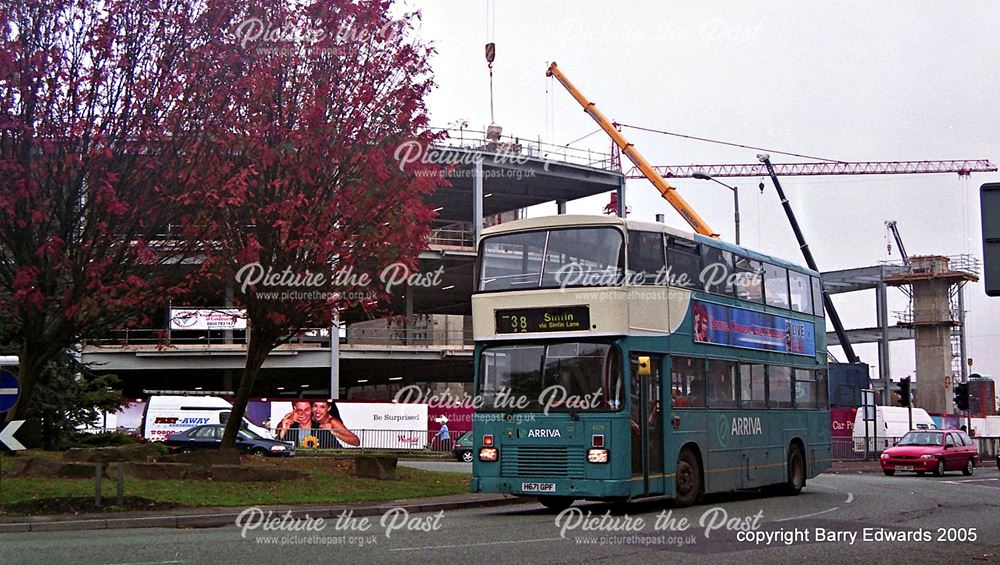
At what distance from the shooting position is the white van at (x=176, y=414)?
4672cm

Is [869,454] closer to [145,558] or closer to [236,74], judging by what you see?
[236,74]

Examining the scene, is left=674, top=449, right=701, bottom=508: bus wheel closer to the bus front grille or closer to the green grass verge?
the bus front grille

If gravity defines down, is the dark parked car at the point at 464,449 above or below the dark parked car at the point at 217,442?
below

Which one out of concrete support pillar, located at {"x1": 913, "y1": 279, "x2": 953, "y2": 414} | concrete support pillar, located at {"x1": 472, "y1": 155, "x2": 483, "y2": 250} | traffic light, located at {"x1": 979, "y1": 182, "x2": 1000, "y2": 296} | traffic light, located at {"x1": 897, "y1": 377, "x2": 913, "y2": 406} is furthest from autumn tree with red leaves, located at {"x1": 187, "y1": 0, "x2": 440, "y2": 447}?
concrete support pillar, located at {"x1": 913, "y1": 279, "x2": 953, "y2": 414}

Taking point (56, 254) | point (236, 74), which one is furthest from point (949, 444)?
point (56, 254)

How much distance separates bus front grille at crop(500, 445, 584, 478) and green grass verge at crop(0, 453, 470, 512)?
3.13m

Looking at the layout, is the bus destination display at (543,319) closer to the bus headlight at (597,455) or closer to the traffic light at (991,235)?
the bus headlight at (597,455)

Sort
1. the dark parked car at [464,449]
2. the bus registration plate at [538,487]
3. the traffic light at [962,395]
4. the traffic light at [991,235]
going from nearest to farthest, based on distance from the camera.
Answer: the traffic light at [991,235] < the bus registration plate at [538,487] < the traffic light at [962,395] < the dark parked car at [464,449]

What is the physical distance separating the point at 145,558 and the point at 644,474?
876 centimetres

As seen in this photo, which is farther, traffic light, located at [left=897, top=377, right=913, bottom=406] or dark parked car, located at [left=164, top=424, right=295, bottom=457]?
traffic light, located at [left=897, top=377, right=913, bottom=406]

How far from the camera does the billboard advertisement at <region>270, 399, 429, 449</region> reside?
158 feet

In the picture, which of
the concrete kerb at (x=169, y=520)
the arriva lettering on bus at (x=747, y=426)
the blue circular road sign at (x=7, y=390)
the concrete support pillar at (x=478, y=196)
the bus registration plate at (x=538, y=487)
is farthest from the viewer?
the concrete support pillar at (x=478, y=196)

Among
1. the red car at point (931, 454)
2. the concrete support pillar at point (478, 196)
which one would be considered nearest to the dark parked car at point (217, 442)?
the concrete support pillar at point (478, 196)

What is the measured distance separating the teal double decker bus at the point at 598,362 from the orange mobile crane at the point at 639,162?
20388 millimetres
